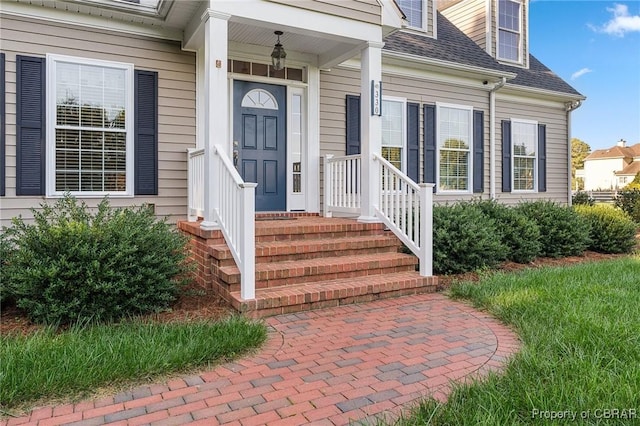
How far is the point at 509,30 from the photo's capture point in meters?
10.5

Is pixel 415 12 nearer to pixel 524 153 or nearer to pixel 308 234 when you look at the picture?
pixel 524 153

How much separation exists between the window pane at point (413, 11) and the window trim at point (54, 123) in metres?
5.66

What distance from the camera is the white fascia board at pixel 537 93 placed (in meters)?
9.38

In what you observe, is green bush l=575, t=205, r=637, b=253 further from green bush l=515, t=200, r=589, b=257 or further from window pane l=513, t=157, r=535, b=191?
window pane l=513, t=157, r=535, b=191

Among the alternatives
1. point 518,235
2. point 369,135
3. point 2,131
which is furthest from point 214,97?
point 518,235

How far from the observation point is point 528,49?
1066cm

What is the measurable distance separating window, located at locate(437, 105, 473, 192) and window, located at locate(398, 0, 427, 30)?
1872 millimetres

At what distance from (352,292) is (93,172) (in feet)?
12.2

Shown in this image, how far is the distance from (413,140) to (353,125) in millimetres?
1377

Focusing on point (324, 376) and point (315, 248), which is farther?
point (315, 248)

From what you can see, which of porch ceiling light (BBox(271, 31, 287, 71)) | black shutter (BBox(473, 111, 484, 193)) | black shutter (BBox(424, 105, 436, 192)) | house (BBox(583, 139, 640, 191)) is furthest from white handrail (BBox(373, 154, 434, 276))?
house (BBox(583, 139, 640, 191))

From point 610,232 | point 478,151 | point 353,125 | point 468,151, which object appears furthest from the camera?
point 478,151

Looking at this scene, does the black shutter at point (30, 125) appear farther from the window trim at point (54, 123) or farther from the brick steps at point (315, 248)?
the brick steps at point (315, 248)

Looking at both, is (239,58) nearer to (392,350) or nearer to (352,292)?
(352,292)
